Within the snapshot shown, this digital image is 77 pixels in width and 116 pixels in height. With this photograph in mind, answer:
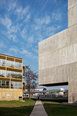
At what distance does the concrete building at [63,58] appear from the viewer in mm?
31922

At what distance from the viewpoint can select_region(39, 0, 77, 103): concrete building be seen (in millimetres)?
31922

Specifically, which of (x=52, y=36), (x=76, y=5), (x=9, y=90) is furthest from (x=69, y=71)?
(x=9, y=90)

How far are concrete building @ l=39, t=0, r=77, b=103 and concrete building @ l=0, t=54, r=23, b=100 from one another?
7044 millimetres

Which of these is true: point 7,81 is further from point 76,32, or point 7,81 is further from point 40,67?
point 76,32

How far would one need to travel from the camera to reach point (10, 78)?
4266 centimetres

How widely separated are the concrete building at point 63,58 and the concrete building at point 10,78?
7044 millimetres

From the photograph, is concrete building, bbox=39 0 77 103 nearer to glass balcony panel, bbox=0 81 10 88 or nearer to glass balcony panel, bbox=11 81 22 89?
glass balcony panel, bbox=11 81 22 89

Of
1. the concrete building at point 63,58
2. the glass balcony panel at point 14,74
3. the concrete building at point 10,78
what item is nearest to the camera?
the concrete building at point 63,58

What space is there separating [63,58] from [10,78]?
1570 centimetres

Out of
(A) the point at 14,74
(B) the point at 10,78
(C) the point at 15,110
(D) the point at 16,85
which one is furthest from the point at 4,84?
(C) the point at 15,110

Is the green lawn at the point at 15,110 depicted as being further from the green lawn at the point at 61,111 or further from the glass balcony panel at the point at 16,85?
the glass balcony panel at the point at 16,85

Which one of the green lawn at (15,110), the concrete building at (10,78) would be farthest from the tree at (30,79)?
the green lawn at (15,110)

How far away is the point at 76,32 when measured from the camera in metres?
32.4

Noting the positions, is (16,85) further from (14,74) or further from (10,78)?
(14,74)
